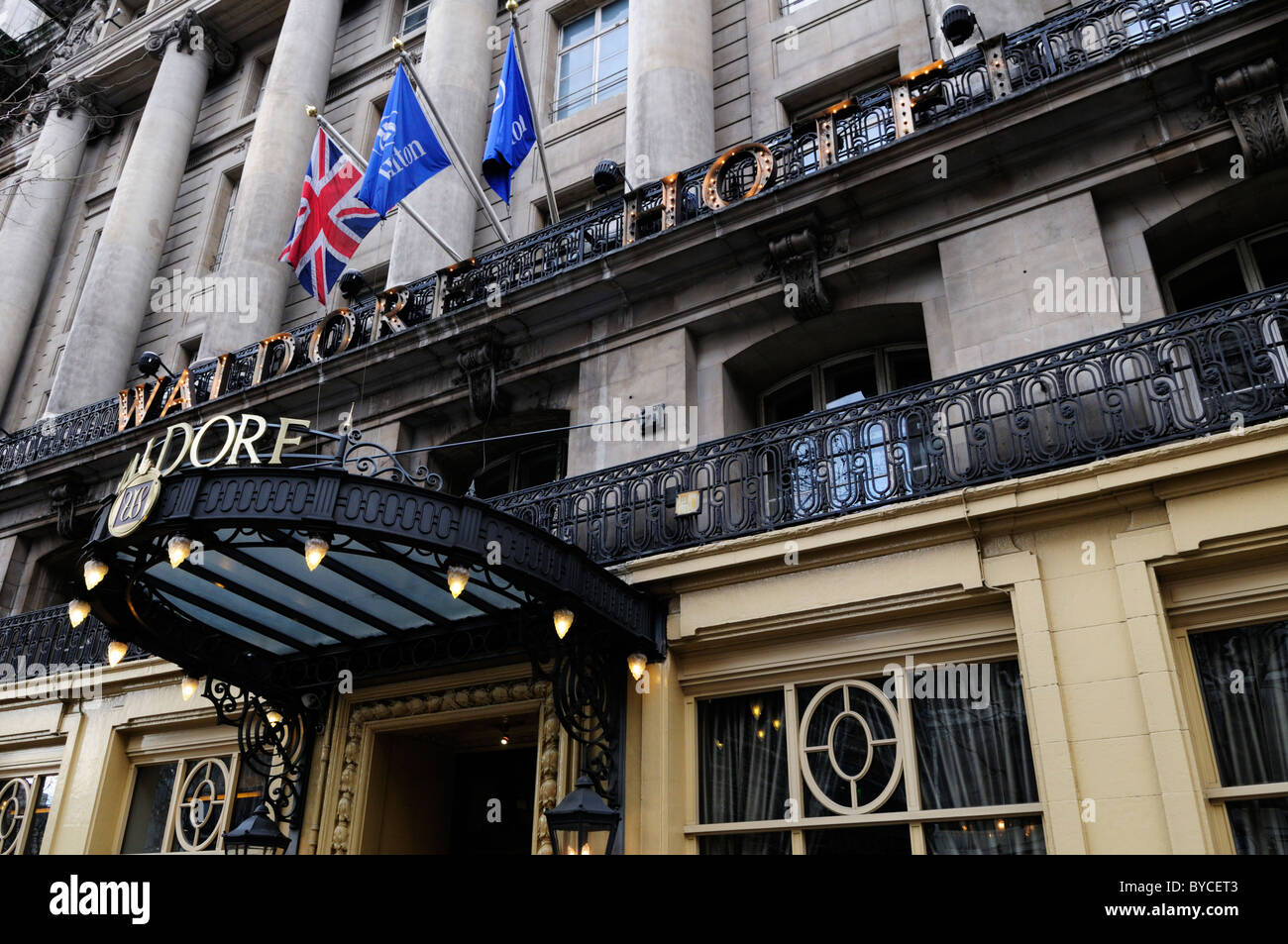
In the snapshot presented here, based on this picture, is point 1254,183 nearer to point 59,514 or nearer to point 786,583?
point 786,583

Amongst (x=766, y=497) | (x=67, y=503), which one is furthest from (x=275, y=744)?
(x=67, y=503)

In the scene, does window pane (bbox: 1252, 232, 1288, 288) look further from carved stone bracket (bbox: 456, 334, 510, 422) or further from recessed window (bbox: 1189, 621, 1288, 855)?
carved stone bracket (bbox: 456, 334, 510, 422)

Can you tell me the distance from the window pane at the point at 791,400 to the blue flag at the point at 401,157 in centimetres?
626

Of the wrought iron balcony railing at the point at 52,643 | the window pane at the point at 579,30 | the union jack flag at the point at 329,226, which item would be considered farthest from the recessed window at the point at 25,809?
the window pane at the point at 579,30

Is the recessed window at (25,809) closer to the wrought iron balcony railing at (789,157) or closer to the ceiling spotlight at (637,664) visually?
the wrought iron balcony railing at (789,157)

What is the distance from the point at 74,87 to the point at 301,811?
27655mm

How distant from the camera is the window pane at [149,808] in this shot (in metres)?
13.4

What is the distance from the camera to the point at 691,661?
10109 mm

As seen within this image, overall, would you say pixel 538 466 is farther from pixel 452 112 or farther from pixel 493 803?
pixel 452 112

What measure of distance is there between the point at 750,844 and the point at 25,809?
12.1 metres

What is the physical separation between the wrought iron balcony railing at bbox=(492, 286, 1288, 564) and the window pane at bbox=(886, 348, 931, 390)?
164 centimetres

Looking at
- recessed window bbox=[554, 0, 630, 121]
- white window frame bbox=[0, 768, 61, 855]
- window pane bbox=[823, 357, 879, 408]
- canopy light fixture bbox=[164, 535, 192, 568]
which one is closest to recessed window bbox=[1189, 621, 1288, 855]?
window pane bbox=[823, 357, 879, 408]

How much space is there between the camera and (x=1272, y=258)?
11.0m

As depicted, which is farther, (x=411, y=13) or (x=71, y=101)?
(x=71, y=101)
